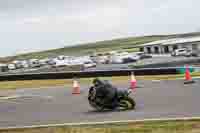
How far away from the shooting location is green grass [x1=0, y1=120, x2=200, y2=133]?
34.1ft

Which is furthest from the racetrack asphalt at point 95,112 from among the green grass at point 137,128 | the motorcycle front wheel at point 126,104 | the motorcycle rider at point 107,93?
the green grass at point 137,128

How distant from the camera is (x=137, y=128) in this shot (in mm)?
10914

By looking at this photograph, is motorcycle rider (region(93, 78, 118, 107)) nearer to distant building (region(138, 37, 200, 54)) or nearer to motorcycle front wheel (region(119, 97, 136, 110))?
motorcycle front wheel (region(119, 97, 136, 110))

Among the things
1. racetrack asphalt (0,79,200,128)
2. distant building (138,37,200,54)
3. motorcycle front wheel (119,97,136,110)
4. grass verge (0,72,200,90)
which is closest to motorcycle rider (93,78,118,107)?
motorcycle front wheel (119,97,136,110)

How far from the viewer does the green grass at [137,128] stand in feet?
34.1

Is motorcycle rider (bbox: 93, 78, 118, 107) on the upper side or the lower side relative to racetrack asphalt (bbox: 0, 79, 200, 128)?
upper

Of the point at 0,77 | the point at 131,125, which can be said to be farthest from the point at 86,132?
the point at 0,77

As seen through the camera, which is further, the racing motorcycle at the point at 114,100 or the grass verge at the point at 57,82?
the grass verge at the point at 57,82

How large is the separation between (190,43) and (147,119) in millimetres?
75869

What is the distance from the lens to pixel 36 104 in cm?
2012

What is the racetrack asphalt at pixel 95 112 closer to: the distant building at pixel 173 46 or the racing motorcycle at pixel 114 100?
the racing motorcycle at pixel 114 100

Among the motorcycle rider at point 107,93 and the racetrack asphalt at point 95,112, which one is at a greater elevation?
the motorcycle rider at point 107,93

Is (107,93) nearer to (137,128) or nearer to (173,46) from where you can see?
(137,128)

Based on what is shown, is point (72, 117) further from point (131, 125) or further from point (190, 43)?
point (190, 43)
